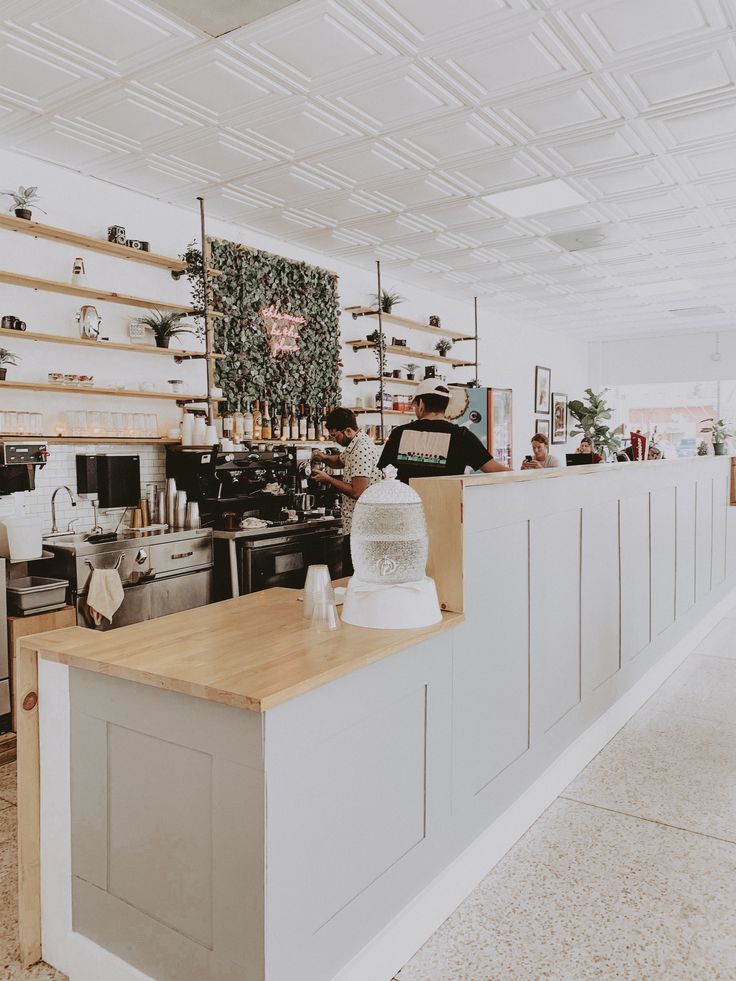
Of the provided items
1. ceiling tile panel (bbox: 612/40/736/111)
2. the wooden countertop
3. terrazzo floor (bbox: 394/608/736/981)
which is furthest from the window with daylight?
the wooden countertop

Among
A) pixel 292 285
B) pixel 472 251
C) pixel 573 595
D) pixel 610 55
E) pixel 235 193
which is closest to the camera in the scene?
pixel 573 595

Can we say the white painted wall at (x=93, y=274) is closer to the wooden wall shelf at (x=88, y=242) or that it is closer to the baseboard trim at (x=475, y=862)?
the wooden wall shelf at (x=88, y=242)

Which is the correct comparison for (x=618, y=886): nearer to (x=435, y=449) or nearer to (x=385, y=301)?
(x=435, y=449)

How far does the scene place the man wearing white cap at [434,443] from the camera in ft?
12.1

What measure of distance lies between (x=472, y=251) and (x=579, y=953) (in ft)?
21.0

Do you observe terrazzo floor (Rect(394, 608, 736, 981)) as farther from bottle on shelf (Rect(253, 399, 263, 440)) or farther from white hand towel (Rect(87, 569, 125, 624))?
bottle on shelf (Rect(253, 399, 263, 440))

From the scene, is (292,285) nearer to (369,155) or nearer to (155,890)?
(369,155)

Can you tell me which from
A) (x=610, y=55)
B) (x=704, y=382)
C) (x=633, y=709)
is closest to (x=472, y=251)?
(x=610, y=55)

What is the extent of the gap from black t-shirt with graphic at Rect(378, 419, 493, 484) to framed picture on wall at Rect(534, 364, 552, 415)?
8200 millimetres

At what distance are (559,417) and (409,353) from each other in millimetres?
5023

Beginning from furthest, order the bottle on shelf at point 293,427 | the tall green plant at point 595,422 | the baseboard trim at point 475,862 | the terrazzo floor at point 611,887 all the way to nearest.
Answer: the tall green plant at point 595,422 < the bottle on shelf at point 293,427 < the terrazzo floor at point 611,887 < the baseboard trim at point 475,862

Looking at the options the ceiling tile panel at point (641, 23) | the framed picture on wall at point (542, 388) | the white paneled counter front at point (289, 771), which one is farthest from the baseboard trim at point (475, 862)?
the framed picture on wall at point (542, 388)

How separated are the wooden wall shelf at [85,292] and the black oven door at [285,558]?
6.15ft

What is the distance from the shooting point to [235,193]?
5598mm
